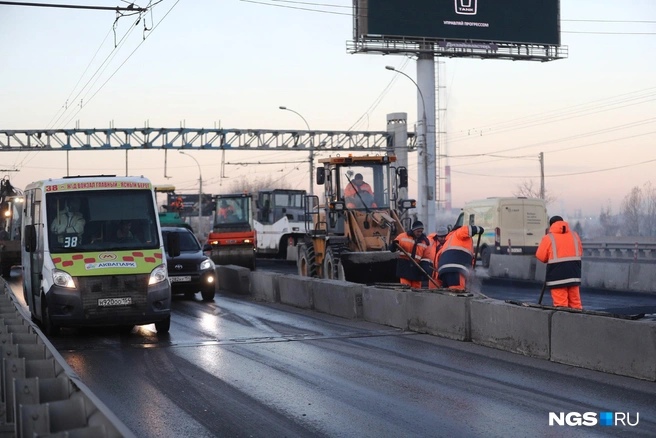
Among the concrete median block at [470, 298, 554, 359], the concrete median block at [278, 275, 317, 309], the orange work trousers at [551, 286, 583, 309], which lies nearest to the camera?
the concrete median block at [470, 298, 554, 359]

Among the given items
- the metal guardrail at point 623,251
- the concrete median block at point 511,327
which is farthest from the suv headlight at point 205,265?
the metal guardrail at point 623,251

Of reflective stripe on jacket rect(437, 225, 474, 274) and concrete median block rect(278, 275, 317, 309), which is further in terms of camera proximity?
concrete median block rect(278, 275, 317, 309)

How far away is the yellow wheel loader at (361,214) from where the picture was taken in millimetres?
22234

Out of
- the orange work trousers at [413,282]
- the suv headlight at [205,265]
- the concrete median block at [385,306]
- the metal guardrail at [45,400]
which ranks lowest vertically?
the concrete median block at [385,306]

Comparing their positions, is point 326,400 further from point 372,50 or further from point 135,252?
point 372,50

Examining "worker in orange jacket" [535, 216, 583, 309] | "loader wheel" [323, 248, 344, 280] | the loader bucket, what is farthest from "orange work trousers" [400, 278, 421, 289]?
"worker in orange jacket" [535, 216, 583, 309]

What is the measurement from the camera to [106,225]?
1570 cm

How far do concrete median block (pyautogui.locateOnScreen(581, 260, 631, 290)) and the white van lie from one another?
29.0 feet

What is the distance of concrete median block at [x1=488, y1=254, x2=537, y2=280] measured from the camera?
2852 centimetres

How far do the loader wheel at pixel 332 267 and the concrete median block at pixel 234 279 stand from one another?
2.16 m

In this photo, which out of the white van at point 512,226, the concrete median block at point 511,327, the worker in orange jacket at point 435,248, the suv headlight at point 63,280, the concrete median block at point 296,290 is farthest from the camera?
the white van at point 512,226

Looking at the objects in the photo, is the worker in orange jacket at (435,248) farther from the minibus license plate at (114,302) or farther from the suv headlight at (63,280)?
the suv headlight at (63,280)

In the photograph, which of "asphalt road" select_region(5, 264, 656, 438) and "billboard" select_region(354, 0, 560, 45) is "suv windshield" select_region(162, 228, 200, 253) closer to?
"asphalt road" select_region(5, 264, 656, 438)

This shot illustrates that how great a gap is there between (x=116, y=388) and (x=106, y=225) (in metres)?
5.73
